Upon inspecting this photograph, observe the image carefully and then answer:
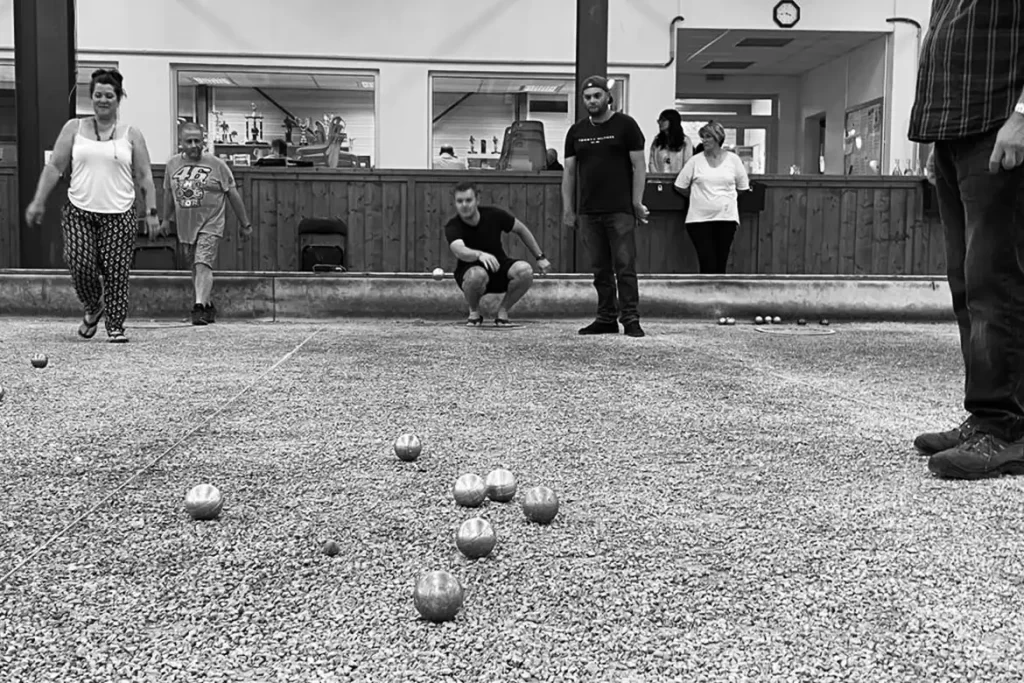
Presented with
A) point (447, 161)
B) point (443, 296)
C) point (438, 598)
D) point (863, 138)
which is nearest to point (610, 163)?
point (443, 296)

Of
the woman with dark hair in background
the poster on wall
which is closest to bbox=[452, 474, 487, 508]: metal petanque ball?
the woman with dark hair in background

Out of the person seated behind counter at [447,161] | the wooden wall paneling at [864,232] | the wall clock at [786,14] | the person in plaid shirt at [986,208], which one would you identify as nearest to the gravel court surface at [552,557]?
the person in plaid shirt at [986,208]

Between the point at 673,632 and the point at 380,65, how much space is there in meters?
13.3

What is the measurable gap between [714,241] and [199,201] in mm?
4710

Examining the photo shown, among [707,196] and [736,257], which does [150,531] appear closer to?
[707,196]

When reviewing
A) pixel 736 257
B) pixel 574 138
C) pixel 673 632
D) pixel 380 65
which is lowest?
pixel 673 632

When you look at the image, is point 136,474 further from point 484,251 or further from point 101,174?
point 484,251

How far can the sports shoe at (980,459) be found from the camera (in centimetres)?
274

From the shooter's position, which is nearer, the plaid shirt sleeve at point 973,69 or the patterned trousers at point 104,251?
the plaid shirt sleeve at point 973,69

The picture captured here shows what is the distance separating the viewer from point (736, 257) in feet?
34.8

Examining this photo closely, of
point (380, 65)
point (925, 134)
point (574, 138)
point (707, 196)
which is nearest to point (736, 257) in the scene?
point (707, 196)

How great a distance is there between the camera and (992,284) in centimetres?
276

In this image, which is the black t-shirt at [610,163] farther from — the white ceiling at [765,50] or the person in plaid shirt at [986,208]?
the white ceiling at [765,50]

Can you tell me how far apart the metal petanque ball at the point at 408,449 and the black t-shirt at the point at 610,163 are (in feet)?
14.6
